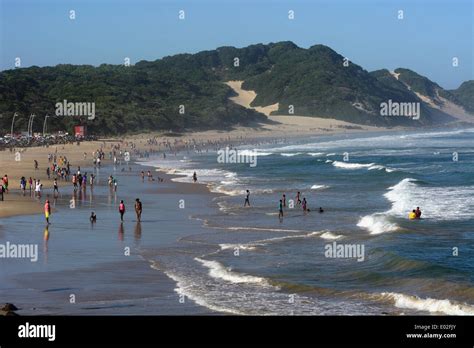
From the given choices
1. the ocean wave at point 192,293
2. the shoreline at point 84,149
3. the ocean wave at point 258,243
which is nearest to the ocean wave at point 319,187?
the shoreline at point 84,149

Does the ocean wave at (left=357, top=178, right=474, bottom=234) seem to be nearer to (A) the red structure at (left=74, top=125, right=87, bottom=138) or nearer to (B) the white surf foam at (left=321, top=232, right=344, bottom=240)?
(B) the white surf foam at (left=321, top=232, right=344, bottom=240)

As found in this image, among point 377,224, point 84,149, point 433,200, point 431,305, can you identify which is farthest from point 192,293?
point 84,149

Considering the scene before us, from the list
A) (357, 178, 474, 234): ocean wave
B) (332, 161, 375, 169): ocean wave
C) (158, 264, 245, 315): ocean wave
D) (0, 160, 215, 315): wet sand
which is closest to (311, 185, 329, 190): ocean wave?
(357, 178, 474, 234): ocean wave

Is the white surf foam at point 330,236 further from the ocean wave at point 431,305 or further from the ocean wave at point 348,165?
the ocean wave at point 348,165

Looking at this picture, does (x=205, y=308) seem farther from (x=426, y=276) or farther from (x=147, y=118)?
(x=147, y=118)

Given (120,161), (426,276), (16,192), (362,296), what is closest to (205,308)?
(362,296)

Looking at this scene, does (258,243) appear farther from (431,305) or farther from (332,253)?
(431,305)
